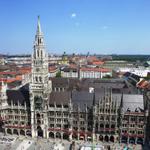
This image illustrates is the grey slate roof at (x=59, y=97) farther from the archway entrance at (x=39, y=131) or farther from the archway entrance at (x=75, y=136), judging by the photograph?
the archway entrance at (x=75, y=136)

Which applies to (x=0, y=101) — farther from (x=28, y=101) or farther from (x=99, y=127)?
(x=99, y=127)

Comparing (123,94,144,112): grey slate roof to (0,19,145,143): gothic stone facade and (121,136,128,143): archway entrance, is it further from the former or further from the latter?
(121,136,128,143): archway entrance

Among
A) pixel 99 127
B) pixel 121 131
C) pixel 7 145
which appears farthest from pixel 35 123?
pixel 121 131

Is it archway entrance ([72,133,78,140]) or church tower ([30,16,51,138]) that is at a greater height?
church tower ([30,16,51,138])

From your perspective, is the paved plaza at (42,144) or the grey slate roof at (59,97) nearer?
the paved plaza at (42,144)

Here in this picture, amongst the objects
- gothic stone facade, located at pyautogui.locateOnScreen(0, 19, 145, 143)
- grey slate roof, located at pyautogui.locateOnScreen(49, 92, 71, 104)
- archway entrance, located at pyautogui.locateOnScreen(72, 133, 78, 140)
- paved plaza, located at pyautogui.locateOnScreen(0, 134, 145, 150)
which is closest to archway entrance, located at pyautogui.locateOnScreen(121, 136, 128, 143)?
gothic stone facade, located at pyautogui.locateOnScreen(0, 19, 145, 143)

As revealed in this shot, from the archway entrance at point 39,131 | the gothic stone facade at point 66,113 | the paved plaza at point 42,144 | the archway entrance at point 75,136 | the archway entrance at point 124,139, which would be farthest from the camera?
the archway entrance at point 39,131

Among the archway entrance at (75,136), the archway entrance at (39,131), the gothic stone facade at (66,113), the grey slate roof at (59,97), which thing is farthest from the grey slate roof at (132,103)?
the archway entrance at (39,131)

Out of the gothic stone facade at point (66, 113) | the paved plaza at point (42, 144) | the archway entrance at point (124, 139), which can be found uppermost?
the gothic stone facade at point (66, 113)
